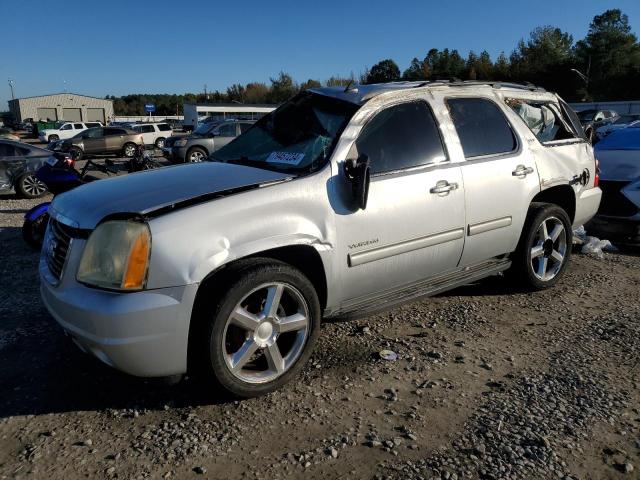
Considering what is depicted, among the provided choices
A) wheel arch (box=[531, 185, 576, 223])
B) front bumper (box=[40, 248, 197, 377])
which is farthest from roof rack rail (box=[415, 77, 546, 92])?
front bumper (box=[40, 248, 197, 377])

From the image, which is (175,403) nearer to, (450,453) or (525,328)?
(450,453)

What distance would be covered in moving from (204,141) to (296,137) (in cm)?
1533

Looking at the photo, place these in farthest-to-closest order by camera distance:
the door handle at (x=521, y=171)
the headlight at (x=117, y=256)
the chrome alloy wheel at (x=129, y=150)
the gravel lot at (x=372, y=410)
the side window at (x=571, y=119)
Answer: the chrome alloy wheel at (x=129, y=150)
the side window at (x=571, y=119)
the door handle at (x=521, y=171)
the headlight at (x=117, y=256)
the gravel lot at (x=372, y=410)

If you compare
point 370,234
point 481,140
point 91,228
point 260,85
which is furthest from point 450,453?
point 260,85

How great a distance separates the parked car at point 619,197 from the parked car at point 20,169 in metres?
10.5

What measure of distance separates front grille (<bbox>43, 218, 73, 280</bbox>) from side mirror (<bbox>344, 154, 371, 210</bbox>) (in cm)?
161

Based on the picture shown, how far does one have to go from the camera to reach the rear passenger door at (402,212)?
3191 mm

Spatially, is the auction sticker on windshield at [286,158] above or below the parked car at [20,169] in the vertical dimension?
above

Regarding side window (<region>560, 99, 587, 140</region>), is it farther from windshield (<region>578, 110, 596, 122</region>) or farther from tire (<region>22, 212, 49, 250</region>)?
windshield (<region>578, 110, 596, 122</region>)

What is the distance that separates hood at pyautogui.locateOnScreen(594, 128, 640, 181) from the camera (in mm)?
6457

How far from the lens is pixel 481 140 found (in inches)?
155

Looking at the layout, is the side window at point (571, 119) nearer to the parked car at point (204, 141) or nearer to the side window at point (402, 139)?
the side window at point (402, 139)

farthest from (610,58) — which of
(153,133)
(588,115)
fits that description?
(153,133)

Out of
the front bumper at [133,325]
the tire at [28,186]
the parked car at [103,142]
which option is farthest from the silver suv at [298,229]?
the parked car at [103,142]
